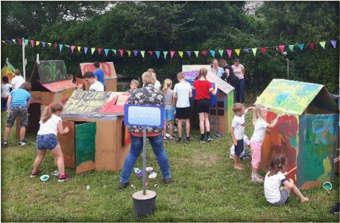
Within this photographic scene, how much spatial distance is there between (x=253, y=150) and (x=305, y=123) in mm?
1077

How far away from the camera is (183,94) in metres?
10.3

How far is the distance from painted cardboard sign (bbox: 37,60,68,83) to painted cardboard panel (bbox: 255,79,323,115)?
512cm

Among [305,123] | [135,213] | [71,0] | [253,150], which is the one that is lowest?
[135,213]

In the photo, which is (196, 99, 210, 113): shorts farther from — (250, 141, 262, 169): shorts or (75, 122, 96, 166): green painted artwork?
(75, 122, 96, 166): green painted artwork

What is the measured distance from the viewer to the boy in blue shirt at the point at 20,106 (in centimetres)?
1004

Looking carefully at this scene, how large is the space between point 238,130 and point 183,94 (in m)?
2.24

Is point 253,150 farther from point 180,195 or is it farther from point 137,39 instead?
point 137,39

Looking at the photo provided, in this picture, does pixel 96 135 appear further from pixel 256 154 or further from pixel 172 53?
pixel 172 53

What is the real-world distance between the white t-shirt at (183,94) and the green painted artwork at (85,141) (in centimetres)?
269

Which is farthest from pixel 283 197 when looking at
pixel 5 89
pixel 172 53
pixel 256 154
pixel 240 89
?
pixel 172 53

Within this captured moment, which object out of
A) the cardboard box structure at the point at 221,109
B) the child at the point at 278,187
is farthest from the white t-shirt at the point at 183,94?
the child at the point at 278,187

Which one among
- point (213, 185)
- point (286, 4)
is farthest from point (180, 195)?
point (286, 4)

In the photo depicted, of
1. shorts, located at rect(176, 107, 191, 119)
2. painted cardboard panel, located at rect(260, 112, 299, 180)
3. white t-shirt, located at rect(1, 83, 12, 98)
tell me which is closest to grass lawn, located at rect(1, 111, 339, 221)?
painted cardboard panel, located at rect(260, 112, 299, 180)

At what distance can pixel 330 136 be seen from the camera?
7.27m
